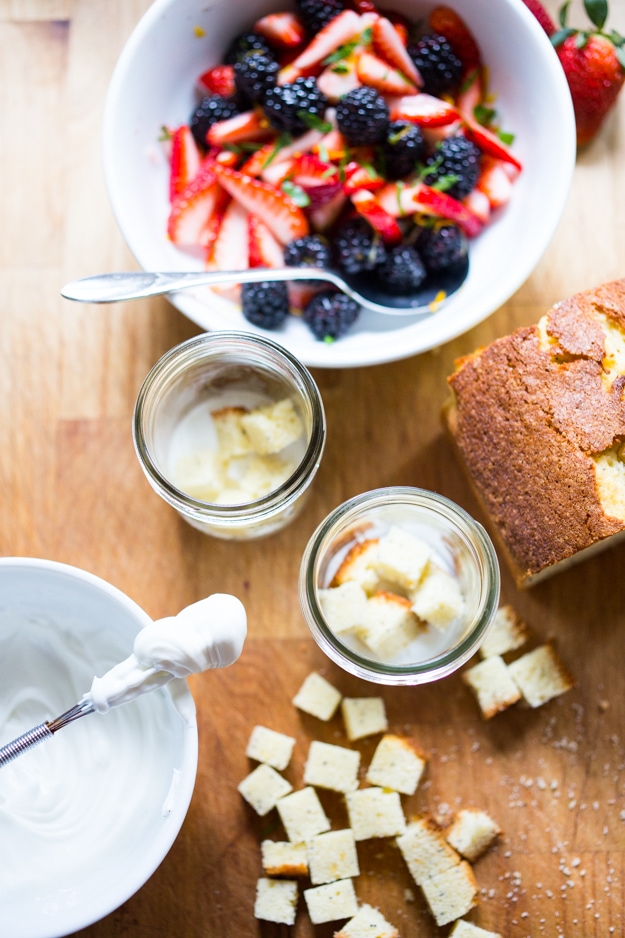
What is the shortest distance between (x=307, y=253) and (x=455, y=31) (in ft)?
1.65

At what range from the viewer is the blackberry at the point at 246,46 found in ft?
5.05

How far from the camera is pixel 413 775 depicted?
154 centimetres

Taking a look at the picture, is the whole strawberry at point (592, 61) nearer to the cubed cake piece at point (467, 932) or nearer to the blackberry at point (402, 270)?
the blackberry at point (402, 270)

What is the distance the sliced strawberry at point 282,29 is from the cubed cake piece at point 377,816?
55.7 inches

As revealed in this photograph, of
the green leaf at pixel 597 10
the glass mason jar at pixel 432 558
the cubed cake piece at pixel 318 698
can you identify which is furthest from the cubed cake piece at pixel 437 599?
the green leaf at pixel 597 10

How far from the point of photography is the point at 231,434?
1.54 m

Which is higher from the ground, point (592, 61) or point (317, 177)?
point (592, 61)

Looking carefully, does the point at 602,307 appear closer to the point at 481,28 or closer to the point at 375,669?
the point at 481,28

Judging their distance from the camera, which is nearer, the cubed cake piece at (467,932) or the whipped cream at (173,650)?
the whipped cream at (173,650)

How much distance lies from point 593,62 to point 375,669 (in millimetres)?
1206

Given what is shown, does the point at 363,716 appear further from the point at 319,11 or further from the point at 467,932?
the point at 319,11

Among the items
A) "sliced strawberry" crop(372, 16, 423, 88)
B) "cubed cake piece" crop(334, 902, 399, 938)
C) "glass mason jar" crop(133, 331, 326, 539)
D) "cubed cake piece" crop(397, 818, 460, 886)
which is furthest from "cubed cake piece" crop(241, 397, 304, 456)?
"cubed cake piece" crop(334, 902, 399, 938)

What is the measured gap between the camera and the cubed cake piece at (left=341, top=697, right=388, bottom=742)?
1.56 m

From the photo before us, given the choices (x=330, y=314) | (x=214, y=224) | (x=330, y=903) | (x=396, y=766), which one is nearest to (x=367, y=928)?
(x=330, y=903)
